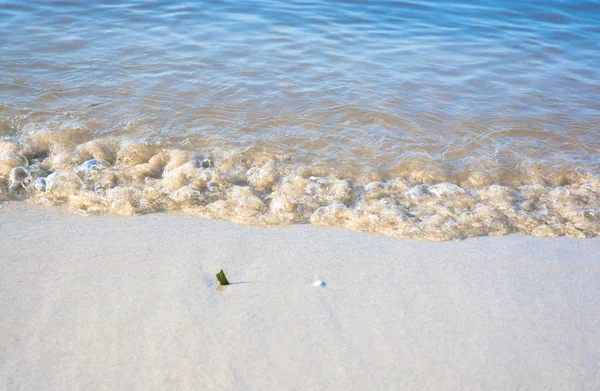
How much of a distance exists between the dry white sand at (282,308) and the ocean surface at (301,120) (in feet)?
0.77

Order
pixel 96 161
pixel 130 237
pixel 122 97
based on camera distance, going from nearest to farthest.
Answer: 1. pixel 130 237
2. pixel 96 161
3. pixel 122 97

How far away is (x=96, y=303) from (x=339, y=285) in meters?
0.96

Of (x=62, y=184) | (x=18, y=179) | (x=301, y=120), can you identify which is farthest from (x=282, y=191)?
(x=18, y=179)

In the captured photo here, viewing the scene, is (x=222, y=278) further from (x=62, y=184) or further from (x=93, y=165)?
(x=93, y=165)

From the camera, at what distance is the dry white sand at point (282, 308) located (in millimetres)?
1778

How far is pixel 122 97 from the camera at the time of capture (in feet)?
13.8

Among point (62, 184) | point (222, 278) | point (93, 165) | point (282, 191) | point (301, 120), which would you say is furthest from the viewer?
point (301, 120)

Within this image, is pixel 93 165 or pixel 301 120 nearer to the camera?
pixel 93 165

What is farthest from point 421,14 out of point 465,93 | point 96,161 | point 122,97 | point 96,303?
point 96,303

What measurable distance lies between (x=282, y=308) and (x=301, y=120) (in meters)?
2.18

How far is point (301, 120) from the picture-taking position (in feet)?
13.1

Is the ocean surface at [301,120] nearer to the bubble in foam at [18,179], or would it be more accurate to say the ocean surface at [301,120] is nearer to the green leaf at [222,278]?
the bubble in foam at [18,179]

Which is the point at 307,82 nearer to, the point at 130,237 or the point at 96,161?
the point at 96,161

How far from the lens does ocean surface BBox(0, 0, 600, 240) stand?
9.57 feet
